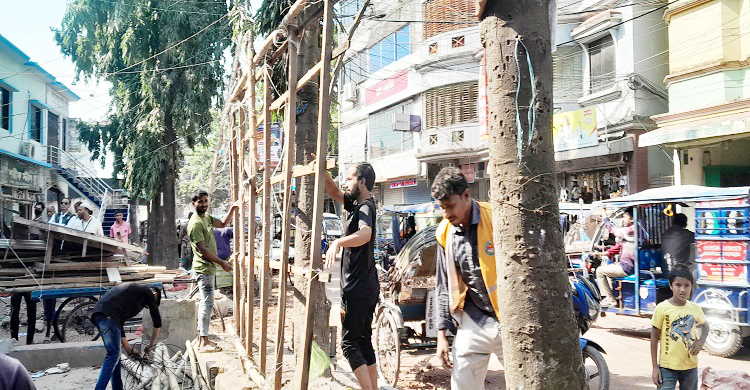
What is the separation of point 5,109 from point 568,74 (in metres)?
21.0

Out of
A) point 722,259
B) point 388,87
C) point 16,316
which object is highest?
point 388,87

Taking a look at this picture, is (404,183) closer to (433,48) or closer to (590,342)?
(433,48)

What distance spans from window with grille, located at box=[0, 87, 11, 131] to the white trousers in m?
23.0

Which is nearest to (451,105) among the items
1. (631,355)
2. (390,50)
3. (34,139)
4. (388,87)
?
(388,87)

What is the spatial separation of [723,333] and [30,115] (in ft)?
83.6

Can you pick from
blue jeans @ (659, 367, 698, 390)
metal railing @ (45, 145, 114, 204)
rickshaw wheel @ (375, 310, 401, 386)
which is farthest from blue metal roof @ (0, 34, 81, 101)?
blue jeans @ (659, 367, 698, 390)

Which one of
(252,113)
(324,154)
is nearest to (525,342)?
(324,154)

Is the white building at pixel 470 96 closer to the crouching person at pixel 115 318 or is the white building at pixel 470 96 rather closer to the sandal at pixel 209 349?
the crouching person at pixel 115 318

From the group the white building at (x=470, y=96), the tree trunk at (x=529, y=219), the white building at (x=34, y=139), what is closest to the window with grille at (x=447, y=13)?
the white building at (x=470, y=96)

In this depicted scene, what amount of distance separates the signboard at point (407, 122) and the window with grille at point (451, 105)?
0.50m

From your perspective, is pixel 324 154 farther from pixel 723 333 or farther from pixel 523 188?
pixel 723 333

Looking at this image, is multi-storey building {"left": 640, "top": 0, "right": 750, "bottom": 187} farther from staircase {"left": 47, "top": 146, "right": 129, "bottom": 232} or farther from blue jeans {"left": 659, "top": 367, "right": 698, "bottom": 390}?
staircase {"left": 47, "top": 146, "right": 129, "bottom": 232}

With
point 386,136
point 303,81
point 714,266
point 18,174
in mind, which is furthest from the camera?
point 386,136

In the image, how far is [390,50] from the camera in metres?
24.7
